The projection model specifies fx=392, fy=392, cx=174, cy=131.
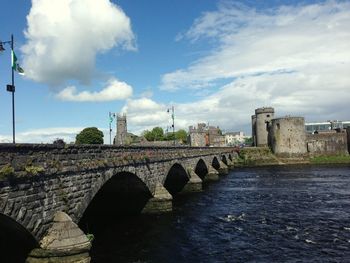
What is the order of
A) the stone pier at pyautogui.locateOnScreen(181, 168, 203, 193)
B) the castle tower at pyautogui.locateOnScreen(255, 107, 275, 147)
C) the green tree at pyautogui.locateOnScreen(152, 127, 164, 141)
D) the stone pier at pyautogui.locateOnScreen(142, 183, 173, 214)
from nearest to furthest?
the stone pier at pyautogui.locateOnScreen(142, 183, 173, 214), the stone pier at pyautogui.locateOnScreen(181, 168, 203, 193), the castle tower at pyautogui.locateOnScreen(255, 107, 275, 147), the green tree at pyautogui.locateOnScreen(152, 127, 164, 141)

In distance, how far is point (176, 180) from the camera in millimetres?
48812

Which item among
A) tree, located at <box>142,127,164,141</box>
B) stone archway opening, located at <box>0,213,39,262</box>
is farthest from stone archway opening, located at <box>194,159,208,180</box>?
tree, located at <box>142,127,164,141</box>

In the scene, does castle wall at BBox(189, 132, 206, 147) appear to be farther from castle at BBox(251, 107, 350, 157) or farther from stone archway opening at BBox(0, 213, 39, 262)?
stone archway opening at BBox(0, 213, 39, 262)

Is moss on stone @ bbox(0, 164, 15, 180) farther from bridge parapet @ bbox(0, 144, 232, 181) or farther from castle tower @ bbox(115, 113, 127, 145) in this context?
castle tower @ bbox(115, 113, 127, 145)

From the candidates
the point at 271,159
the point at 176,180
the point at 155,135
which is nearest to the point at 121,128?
the point at 155,135

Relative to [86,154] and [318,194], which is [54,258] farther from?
[318,194]

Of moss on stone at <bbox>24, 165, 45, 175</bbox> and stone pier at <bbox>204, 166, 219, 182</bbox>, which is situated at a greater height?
moss on stone at <bbox>24, 165, 45, 175</bbox>

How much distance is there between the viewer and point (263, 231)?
2356cm

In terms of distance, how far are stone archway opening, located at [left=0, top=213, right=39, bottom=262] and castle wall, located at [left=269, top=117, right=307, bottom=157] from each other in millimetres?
84181

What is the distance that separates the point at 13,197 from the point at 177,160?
26942mm

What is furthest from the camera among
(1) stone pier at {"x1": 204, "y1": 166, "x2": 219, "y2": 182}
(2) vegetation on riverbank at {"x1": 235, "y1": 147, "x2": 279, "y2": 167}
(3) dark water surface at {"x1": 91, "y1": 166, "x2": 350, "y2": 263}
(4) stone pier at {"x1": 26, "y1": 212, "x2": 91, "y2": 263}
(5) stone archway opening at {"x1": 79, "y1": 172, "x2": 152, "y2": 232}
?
(2) vegetation on riverbank at {"x1": 235, "y1": 147, "x2": 279, "y2": 167}

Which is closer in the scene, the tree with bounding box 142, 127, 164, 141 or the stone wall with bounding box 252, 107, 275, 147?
the stone wall with bounding box 252, 107, 275, 147

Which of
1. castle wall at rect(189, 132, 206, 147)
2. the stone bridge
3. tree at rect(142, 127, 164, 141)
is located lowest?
the stone bridge

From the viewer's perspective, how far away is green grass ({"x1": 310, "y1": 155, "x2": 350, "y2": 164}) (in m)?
89.7
